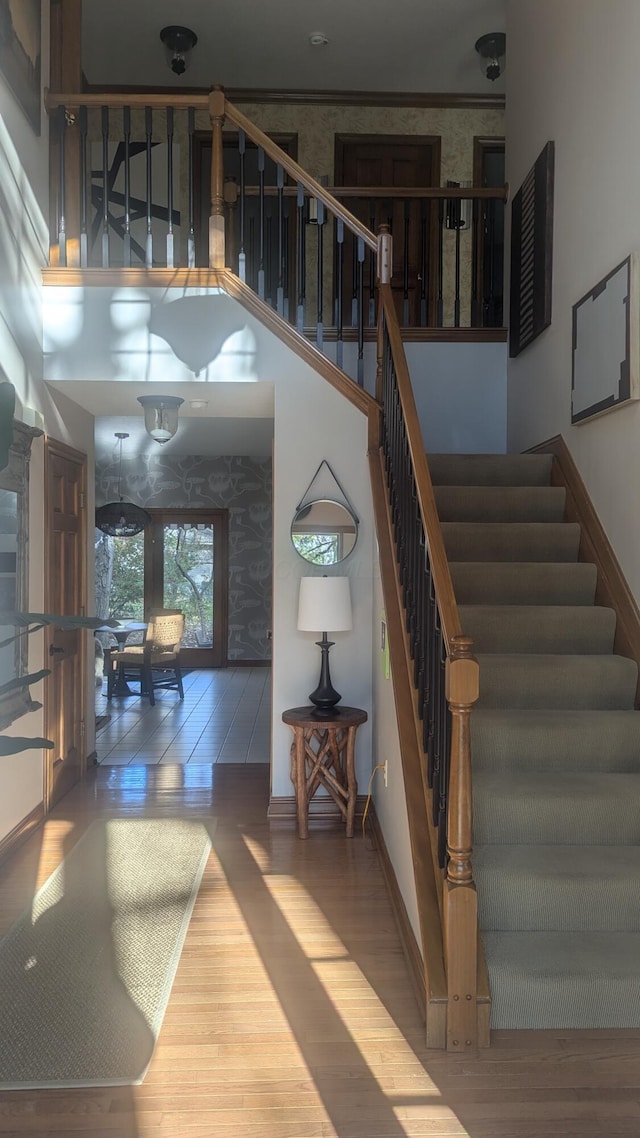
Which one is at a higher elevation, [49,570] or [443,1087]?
[49,570]

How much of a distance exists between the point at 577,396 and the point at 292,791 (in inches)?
102

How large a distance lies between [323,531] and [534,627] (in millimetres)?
1325

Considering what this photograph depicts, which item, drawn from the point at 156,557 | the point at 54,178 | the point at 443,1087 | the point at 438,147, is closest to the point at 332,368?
the point at 54,178

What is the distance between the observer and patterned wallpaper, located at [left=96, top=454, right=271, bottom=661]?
10.7 metres

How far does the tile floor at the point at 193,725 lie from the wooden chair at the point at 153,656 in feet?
0.55

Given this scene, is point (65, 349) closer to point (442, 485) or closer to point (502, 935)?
point (442, 485)

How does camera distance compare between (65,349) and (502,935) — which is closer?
(502,935)

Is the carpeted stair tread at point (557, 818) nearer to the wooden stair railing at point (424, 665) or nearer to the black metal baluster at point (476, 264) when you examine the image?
the wooden stair railing at point (424, 665)

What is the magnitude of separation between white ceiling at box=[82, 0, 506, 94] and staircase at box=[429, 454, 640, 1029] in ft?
13.4

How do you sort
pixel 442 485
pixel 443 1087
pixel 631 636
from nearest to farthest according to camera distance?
pixel 443 1087, pixel 631 636, pixel 442 485

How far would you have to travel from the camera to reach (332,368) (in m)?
4.35

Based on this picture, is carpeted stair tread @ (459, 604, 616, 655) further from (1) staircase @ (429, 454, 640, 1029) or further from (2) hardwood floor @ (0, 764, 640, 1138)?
(2) hardwood floor @ (0, 764, 640, 1138)

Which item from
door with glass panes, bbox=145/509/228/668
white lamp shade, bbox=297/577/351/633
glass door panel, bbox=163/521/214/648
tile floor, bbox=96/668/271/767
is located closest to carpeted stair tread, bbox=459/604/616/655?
white lamp shade, bbox=297/577/351/633

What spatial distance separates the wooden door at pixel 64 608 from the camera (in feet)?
14.9
